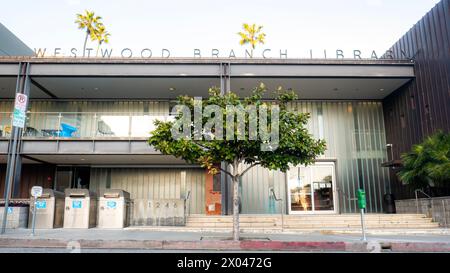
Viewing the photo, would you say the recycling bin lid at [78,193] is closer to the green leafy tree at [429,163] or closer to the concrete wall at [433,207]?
the green leafy tree at [429,163]

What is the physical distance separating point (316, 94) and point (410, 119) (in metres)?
4.83

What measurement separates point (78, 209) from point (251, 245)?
8.14 metres

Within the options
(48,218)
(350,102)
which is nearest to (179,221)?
(48,218)

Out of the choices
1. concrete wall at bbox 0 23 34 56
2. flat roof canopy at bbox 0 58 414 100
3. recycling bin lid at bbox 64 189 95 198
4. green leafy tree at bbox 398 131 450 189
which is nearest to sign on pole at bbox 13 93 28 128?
recycling bin lid at bbox 64 189 95 198

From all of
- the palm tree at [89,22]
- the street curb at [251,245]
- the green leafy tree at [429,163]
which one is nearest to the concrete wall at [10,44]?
the palm tree at [89,22]

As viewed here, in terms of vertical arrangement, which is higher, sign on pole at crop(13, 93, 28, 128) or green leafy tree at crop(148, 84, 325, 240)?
sign on pole at crop(13, 93, 28, 128)

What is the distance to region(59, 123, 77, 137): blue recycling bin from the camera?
17.3m

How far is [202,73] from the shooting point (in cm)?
1783

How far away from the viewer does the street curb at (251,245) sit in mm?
9836

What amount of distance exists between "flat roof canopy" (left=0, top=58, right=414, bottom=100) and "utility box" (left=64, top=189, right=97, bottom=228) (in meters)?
5.73

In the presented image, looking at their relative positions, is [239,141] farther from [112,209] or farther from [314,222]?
[112,209]

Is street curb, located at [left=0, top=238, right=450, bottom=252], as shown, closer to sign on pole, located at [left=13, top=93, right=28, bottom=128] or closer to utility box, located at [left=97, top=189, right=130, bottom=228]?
sign on pole, located at [left=13, top=93, right=28, bottom=128]

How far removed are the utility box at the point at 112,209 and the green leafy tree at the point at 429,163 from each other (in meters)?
11.8

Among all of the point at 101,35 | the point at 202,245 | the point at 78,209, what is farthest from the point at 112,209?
the point at 101,35
